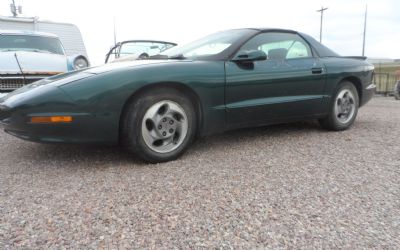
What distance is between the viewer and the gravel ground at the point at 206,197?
1.66 metres

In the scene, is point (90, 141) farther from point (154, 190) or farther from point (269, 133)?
point (269, 133)

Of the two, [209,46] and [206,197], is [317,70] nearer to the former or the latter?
[209,46]

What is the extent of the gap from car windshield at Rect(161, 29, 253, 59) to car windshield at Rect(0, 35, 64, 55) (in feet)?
10.9

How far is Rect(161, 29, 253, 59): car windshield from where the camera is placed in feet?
10.9

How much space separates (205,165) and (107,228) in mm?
1147

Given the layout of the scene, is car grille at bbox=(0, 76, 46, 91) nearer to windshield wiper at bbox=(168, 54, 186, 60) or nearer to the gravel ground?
the gravel ground

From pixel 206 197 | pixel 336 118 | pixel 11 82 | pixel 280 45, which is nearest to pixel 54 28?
pixel 11 82

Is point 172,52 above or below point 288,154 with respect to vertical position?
above

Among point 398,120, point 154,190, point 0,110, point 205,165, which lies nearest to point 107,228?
point 154,190

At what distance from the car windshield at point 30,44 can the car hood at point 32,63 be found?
74 cm

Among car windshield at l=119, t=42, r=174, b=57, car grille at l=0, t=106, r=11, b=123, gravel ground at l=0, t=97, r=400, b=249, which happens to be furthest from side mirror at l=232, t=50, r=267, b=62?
car windshield at l=119, t=42, r=174, b=57

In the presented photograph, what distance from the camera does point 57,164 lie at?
272 cm

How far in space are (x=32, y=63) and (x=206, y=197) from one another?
161 inches

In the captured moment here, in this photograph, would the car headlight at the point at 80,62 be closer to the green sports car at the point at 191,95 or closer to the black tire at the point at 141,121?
the green sports car at the point at 191,95
